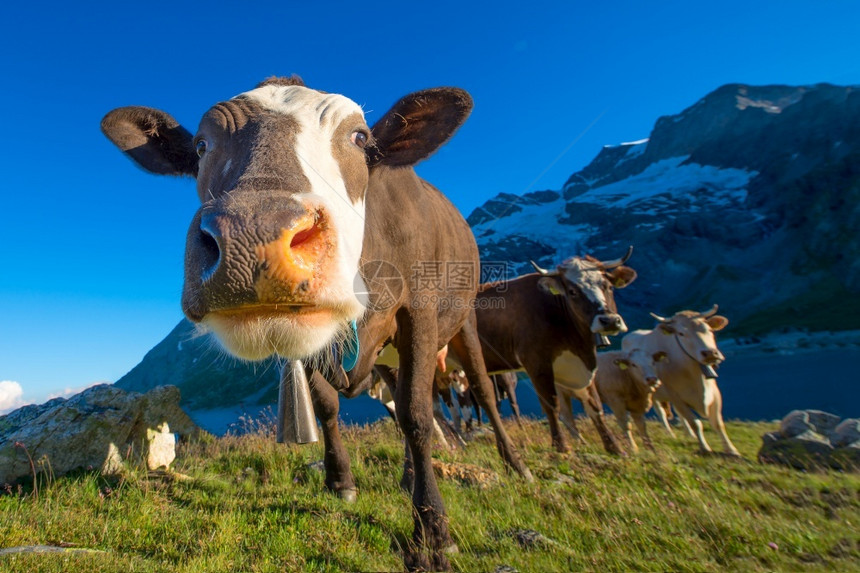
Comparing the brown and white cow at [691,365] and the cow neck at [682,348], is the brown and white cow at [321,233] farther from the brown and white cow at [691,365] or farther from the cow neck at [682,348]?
the cow neck at [682,348]

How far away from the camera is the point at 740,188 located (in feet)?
484

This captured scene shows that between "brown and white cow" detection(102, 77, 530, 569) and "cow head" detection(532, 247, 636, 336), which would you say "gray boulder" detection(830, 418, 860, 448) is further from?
"brown and white cow" detection(102, 77, 530, 569)

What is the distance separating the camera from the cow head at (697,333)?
8.69 metres

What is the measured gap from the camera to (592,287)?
7.61m

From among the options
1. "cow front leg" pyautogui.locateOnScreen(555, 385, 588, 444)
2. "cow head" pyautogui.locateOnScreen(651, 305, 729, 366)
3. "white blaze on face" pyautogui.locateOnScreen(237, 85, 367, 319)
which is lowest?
"cow front leg" pyautogui.locateOnScreen(555, 385, 588, 444)

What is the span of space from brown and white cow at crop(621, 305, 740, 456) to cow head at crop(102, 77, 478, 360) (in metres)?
7.94

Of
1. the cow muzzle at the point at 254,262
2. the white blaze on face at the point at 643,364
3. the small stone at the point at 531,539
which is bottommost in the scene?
the small stone at the point at 531,539

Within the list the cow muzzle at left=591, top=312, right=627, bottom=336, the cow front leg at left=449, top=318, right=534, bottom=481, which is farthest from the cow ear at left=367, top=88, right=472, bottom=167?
the cow muzzle at left=591, top=312, right=627, bottom=336

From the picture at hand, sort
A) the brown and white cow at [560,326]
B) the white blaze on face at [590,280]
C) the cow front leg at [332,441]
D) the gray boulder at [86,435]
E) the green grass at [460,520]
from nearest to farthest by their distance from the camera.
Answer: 1. the green grass at [460,520]
2. the cow front leg at [332,441]
3. the gray boulder at [86,435]
4. the white blaze on face at [590,280]
5. the brown and white cow at [560,326]

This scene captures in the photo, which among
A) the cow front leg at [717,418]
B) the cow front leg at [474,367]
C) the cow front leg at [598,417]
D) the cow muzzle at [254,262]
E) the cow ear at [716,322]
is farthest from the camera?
the cow ear at [716,322]

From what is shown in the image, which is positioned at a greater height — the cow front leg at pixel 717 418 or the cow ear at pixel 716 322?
the cow ear at pixel 716 322

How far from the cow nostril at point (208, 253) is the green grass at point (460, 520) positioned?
1793 millimetres

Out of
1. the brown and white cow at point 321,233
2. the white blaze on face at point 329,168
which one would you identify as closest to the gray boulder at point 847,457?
the brown and white cow at point 321,233

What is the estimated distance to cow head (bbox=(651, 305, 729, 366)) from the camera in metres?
8.69
